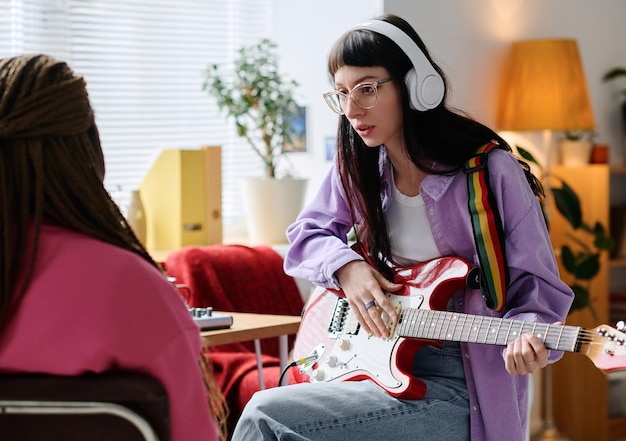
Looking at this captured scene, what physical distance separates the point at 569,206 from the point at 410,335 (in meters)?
1.87

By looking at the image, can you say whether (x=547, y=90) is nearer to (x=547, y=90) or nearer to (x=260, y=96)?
(x=547, y=90)

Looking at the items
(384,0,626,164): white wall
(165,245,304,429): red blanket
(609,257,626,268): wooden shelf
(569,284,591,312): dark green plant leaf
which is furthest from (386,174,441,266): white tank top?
(609,257,626,268): wooden shelf

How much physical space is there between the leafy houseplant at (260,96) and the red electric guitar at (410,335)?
128 cm

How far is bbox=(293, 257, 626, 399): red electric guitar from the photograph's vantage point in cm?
158

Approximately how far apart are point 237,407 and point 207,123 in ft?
3.93

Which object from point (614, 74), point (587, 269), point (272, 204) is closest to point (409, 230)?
point (272, 204)

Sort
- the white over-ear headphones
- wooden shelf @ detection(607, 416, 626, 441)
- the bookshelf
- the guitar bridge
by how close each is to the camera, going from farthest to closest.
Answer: wooden shelf @ detection(607, 416, 626, 441) → the bookshelf → the guitar bridge → the white over-ear headphones

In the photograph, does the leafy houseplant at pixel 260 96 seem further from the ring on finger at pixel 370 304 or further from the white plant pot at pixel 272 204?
the ring on finger at pixel 370 304

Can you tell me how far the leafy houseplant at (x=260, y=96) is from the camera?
3.26 meters

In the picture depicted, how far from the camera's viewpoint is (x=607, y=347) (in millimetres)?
1526

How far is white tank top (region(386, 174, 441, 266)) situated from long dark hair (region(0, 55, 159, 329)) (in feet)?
2.95

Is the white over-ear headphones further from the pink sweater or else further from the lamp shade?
the lamp shade

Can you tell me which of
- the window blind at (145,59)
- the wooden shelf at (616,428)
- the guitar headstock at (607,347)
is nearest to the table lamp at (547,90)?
the window blind at (145,59)

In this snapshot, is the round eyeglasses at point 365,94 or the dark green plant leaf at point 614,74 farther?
the dark green plant leaf at point 614,74
